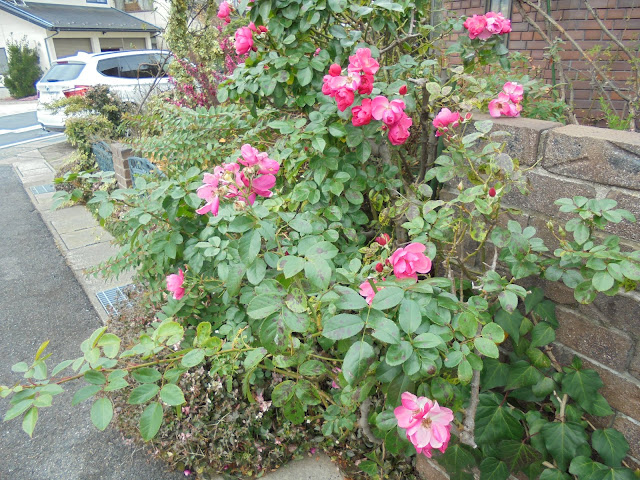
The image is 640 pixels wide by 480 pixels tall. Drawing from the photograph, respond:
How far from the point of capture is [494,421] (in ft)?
5.11

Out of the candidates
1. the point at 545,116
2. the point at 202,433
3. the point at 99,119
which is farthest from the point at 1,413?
the point at 99,119

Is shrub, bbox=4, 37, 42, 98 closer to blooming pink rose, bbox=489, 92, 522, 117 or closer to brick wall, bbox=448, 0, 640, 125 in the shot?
brick wall, bbox=448, 0, 640, 125

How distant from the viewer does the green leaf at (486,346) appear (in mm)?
1165

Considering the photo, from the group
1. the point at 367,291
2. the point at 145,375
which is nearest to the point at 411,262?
the point at 367,291

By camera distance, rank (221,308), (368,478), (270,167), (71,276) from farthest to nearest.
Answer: (71,276) → (221,308) → (368,478) → (270,167)

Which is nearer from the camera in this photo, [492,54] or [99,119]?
[492,54]

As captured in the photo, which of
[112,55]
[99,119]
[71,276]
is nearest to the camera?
[71,276]

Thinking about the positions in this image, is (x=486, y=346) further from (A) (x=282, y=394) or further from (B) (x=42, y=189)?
(B) (x=42, y=189)

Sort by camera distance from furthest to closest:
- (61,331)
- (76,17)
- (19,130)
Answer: (76,17)
(19,130)
(61,331)

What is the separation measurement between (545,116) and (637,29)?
3.04 m

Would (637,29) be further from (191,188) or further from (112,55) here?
(112,55)

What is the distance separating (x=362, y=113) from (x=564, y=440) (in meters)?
1.22

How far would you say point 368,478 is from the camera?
6.53ft

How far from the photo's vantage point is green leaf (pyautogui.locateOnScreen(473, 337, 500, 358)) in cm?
117
